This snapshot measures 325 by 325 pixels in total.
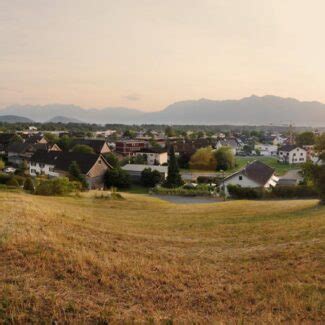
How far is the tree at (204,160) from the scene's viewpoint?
227ft

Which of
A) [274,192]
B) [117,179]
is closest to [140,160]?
[117,179]

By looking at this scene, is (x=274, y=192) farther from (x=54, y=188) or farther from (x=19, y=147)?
(x=19, y=147)

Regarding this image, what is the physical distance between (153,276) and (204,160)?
200 feet

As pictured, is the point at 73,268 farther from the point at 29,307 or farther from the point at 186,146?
the point at 186,146

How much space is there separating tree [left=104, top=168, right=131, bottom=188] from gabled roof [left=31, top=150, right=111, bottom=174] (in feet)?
9.13

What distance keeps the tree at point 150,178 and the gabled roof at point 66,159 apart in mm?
5771

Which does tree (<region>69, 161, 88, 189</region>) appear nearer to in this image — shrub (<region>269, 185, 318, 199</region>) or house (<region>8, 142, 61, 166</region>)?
shrub (<region>269, 185, 318, 199</region>)

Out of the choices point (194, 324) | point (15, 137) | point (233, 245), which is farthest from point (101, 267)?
point (15, 137)

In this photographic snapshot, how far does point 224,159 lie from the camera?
68562mm

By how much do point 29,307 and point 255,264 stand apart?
6.24 meters

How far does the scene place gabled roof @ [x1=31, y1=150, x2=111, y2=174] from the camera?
165 feet

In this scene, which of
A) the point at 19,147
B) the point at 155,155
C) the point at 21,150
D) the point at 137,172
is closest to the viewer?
the point at 137,172

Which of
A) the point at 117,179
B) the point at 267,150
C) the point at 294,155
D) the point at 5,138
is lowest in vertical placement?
the point at 117,179

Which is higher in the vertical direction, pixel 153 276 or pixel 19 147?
pixel 19 147
